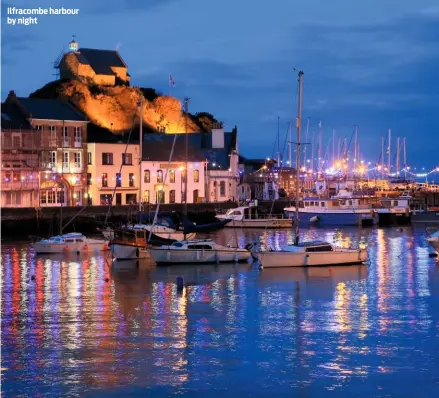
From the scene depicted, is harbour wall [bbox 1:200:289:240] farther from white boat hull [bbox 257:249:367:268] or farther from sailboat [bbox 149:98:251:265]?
white boat hull [bbox 257:249:367:268]

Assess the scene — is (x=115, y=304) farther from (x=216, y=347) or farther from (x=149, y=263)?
(x=149, y=263)

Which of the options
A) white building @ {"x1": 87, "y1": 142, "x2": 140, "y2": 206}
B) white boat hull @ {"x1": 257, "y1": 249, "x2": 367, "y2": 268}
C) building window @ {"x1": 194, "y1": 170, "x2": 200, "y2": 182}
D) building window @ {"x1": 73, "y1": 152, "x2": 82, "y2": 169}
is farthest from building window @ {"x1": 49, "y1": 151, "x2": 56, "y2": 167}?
white boat hull @ {"x1": 257, "y1": 249, "x2": 367, "y2": 268}

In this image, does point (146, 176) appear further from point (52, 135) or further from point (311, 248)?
point (311, 248)

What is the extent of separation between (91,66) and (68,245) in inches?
2561

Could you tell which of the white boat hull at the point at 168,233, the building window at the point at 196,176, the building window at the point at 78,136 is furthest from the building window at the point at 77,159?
the white boat hull at the point at 168,233

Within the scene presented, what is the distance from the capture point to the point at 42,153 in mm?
75312

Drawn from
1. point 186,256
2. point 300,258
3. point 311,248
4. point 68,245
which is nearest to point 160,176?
point 68,245

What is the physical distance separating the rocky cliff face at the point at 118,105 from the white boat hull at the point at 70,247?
47.7 meters

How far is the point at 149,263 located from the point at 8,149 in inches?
1369

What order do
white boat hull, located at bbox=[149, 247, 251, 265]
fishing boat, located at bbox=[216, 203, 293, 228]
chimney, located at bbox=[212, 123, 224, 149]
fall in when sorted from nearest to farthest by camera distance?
1. white boat hull, located at bbox=[149, 247, 251, 265]
2. fishing boat, located at bbox=[216, 203, 293, 228]
3. chimney, located at bbox=[212, 123, 224, 149]

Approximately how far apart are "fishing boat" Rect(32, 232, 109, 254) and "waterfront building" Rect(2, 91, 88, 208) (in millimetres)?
23410

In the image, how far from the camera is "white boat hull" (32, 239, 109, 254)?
1844 inches

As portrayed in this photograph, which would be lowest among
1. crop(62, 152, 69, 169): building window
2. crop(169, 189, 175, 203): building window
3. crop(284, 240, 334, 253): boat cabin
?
crop(284, 240, 334, 253): boat cabin

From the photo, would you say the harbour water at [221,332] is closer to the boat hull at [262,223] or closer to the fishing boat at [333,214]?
the boat hull at [262,223]
